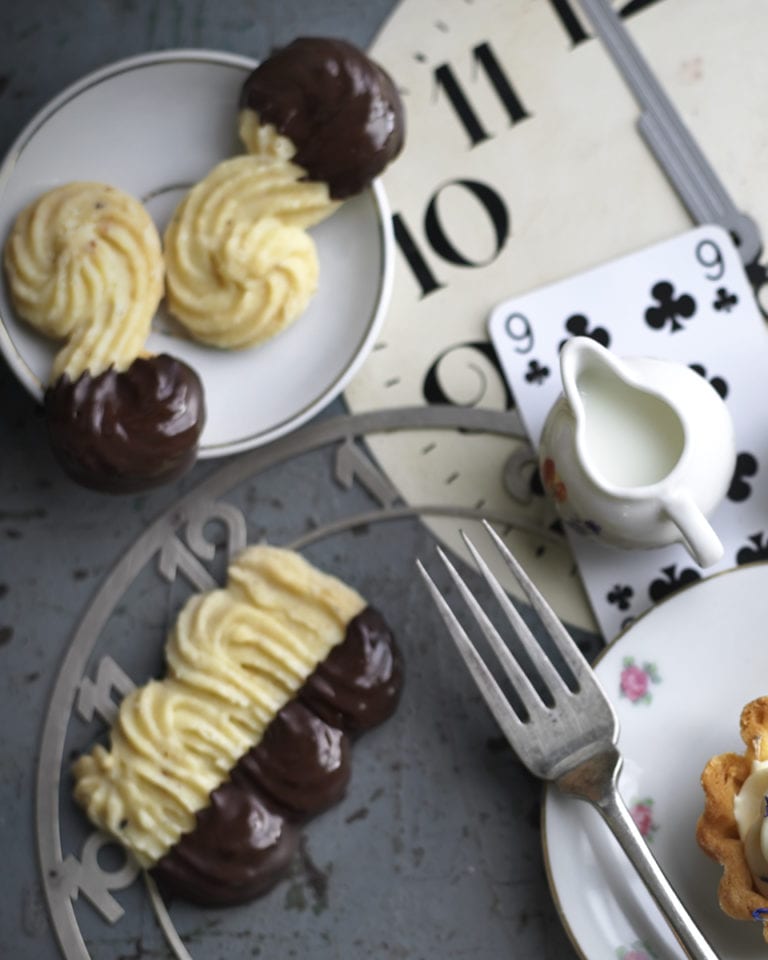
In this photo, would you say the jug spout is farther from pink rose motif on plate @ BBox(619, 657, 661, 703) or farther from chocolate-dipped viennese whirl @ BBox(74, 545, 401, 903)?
chocolate-dipped viennese whirl @ BBox(74, 545, 401, 903)

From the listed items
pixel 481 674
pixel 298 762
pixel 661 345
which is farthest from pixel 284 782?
pixel 661 345

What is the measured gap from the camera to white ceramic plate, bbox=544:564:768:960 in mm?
1146

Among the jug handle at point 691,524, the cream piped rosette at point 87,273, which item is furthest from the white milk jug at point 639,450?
the cream piped rosette at point 87,273

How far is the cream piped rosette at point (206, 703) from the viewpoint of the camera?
1181 mm

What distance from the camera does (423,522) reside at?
4.14 feet

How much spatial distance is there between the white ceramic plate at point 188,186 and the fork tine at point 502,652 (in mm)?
234

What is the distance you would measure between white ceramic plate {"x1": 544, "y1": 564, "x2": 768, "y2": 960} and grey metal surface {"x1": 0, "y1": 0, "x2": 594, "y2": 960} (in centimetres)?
7

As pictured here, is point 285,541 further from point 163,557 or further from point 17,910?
point 17,910

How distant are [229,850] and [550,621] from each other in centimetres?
38

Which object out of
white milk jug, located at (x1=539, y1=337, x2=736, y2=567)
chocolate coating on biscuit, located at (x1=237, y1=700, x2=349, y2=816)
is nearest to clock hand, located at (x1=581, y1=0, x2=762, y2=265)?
white milk jug, located at (x1=539, y1=337, x2=736, y2=567)

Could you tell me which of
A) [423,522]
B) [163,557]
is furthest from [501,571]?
[163,557]

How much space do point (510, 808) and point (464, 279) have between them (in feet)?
1.82

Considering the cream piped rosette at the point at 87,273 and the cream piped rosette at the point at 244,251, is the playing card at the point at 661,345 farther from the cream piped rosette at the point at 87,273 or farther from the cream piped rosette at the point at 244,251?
the cream piped rosette at the point at 87,273

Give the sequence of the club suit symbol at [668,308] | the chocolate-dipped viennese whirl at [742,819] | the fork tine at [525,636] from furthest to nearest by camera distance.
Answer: the club suit symbol at [668,308] < the fork tine at [525,636] < the chocolate-dipped viennese whirl at [742,819]
